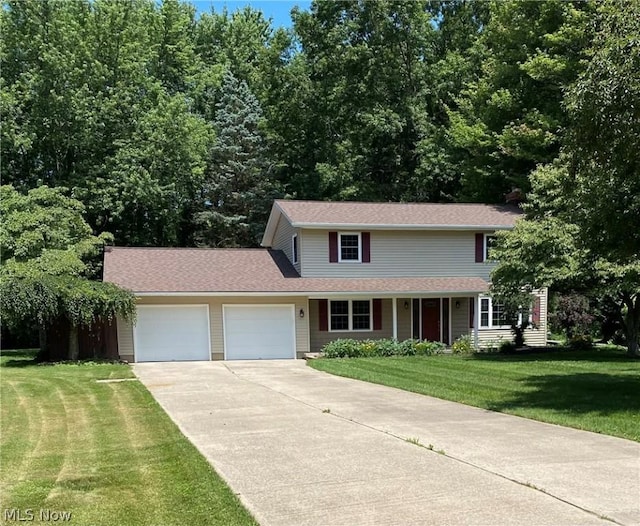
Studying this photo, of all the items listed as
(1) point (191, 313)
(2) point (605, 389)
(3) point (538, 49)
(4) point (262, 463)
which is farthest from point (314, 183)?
(4) point (262, 463)

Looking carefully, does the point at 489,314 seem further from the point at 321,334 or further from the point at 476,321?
the point at 321,334

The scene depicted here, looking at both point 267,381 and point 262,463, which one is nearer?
point 262,463

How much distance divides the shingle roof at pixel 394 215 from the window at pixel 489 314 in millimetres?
2946

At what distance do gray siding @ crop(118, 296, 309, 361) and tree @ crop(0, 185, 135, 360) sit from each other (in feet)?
4.02

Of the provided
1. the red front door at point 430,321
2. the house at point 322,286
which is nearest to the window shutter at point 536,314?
the house at point 322,286

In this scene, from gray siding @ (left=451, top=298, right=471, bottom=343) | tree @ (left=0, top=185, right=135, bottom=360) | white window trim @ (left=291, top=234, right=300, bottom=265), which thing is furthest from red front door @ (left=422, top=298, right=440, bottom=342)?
tree @ (left=0, top=185, right=135, bottom=360)

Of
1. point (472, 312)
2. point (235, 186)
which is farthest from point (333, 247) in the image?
point (235, 186)

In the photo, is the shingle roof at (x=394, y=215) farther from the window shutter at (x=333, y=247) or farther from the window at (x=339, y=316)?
the window at (x=339, y=316)

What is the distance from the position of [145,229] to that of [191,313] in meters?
12.9

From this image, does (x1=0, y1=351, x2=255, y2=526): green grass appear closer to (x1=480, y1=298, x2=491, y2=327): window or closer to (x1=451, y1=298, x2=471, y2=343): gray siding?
(x1=451, y1=298, x2=471, y2=343): gray siding

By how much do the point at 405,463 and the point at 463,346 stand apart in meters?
15.5

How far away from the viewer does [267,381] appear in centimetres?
1415

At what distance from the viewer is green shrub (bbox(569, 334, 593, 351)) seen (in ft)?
70.5

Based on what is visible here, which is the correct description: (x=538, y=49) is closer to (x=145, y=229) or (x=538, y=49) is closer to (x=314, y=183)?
(x=314, y=183)
